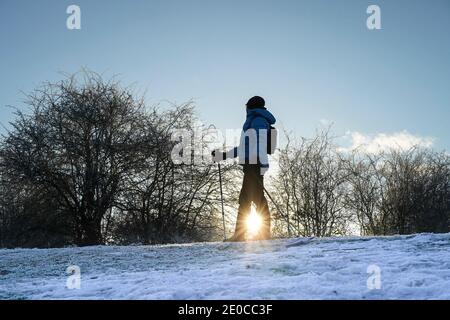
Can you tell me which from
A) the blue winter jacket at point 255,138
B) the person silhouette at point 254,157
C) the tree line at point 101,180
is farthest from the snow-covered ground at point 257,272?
the tree line at point 101,180

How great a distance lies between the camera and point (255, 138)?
303 inches

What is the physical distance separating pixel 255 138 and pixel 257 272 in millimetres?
3601

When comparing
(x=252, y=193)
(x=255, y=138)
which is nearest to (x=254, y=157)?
(x=255, y=138)

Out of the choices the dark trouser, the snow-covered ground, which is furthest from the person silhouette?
the snow-covered ground

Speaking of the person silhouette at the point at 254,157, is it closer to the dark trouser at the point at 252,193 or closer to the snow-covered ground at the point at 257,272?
the dark trouser at the point at 252,193

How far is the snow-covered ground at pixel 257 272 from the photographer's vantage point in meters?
3.57

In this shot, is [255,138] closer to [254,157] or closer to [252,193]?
[254,157]

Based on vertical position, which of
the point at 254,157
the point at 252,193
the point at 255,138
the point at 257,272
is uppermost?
the point at 255,138

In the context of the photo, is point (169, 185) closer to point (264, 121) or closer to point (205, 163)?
point (205, 163)

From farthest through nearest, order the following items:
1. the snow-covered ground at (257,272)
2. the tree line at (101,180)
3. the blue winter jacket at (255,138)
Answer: the tree line at (101,180), the blue winter jacket at (255,138), the snow-covered ground at (257,272)

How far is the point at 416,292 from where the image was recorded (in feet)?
11.1

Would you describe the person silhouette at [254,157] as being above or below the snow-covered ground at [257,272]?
above

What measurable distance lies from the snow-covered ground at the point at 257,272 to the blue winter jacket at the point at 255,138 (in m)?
1.48

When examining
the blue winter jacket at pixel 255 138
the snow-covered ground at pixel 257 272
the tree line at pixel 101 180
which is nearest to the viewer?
the snow-covered ground at pixel 257 272
